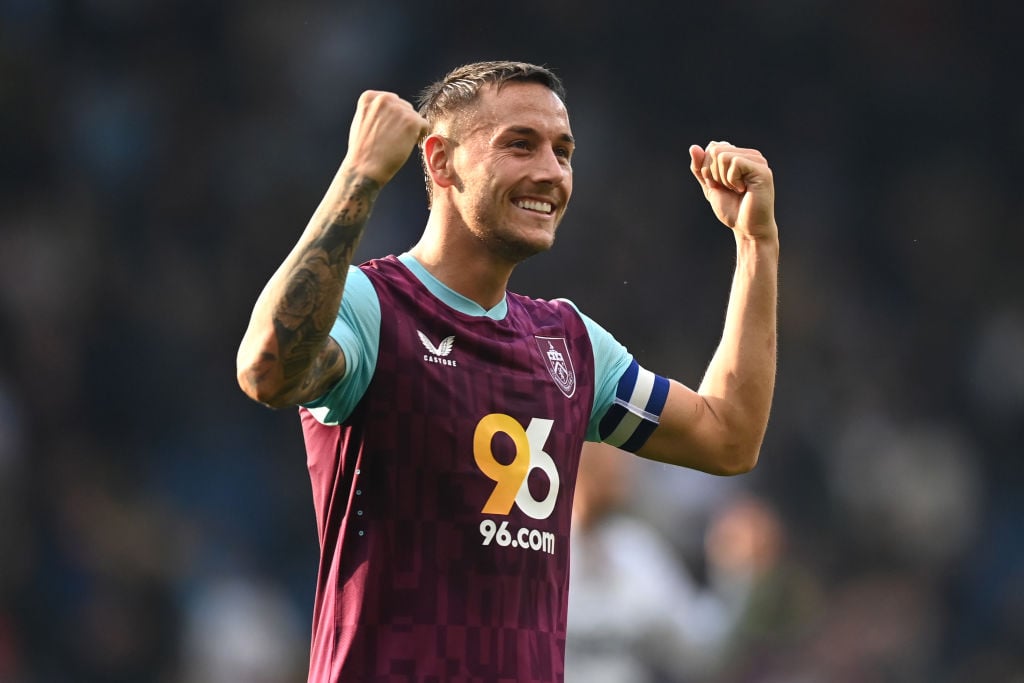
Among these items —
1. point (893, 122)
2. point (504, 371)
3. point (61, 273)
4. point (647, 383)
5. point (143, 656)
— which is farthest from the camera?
point (893, 122)

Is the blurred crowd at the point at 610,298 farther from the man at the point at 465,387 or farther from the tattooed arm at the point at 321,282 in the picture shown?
the tattooed arm at the point at 321,282

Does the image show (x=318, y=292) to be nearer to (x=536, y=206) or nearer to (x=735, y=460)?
(x=536, y=206)

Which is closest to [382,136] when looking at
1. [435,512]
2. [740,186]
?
[435,512]

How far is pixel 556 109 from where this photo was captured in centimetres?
373

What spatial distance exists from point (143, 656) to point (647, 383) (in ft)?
17.2

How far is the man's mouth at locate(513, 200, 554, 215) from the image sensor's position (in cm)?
363

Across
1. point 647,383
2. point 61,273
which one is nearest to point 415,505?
point 647,383

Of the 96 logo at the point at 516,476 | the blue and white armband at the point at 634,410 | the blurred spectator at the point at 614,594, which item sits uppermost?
the blue and white armband at the point at 634,410

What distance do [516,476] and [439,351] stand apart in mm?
329

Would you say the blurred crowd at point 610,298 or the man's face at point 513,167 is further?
the blurred crowd at point 610,298

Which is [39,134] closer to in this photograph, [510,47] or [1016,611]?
[510,47]

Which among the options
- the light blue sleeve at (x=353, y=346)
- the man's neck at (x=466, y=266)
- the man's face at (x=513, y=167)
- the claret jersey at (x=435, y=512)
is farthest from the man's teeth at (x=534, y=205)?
the light blue sleeve at (x=353, y=346)

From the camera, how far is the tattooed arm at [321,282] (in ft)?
9.58

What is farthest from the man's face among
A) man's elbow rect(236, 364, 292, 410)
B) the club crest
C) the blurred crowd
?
the blurred crowd
